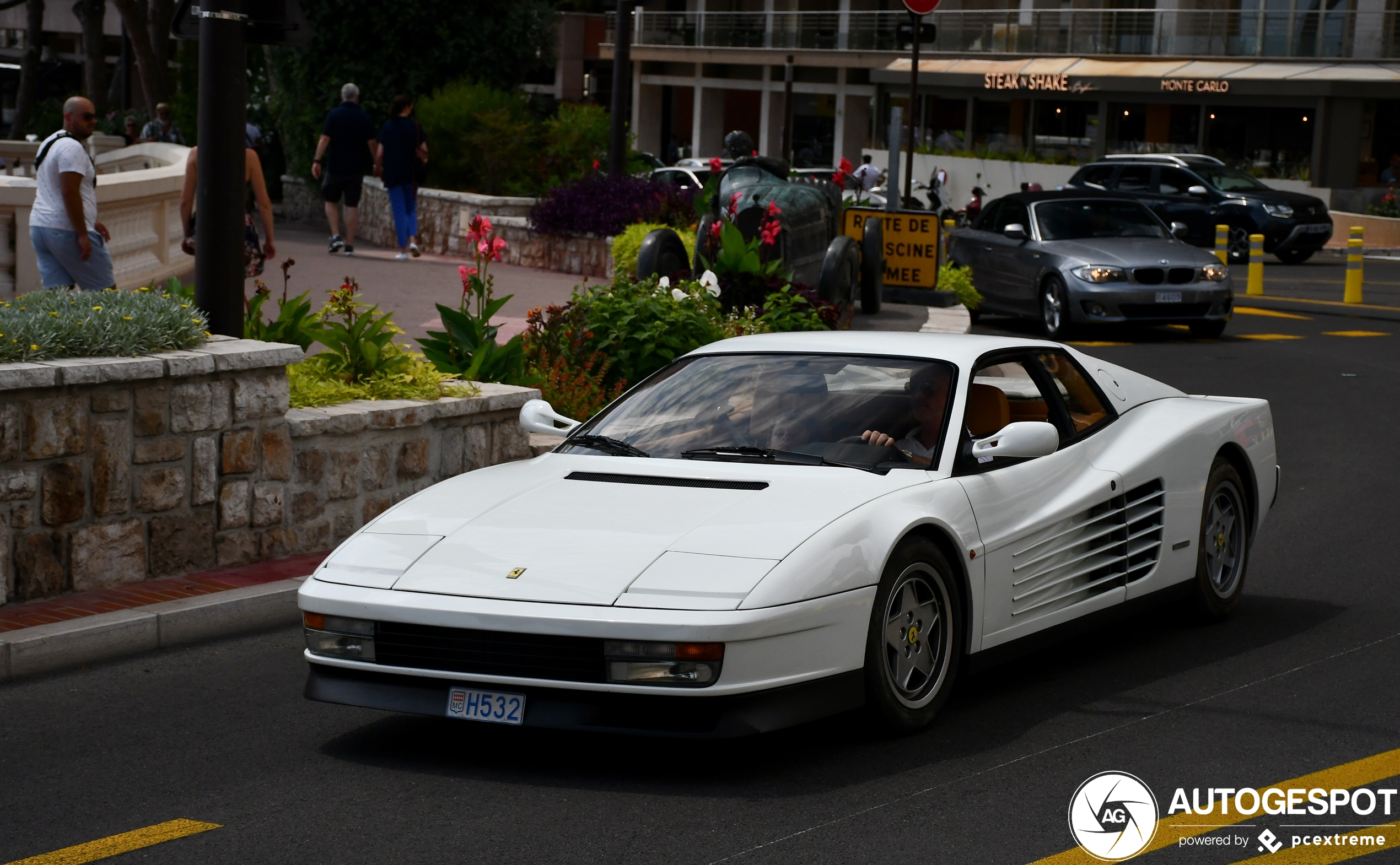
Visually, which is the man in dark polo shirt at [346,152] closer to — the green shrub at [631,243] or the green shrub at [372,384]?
the green shrub at [631,243]

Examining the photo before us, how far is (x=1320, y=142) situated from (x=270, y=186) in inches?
1047

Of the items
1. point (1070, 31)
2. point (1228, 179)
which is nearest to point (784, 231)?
point (1228, 179)

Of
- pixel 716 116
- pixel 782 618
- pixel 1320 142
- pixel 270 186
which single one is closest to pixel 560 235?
pixel 270 186

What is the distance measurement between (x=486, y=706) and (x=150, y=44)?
39369mm

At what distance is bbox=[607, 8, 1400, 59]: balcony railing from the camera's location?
45.1m

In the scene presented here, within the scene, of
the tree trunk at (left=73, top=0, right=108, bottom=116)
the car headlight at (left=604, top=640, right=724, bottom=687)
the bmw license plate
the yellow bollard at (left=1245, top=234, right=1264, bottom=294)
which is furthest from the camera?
the tree trunk at (left=73, top=0, right=108, bottom=116)

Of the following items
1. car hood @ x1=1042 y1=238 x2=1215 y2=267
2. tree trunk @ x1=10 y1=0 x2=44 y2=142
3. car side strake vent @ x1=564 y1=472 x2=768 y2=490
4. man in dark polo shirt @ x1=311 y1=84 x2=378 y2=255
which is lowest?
car side strake vent @ x1=564 y1=472 x2=768 y2=490

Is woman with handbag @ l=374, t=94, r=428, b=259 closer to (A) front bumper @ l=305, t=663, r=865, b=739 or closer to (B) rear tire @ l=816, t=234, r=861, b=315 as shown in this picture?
(B) rear tire @ l=816, t=234, r=861, b=315

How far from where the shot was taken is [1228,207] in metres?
33.1

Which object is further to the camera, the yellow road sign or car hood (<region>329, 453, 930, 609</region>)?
the yellow road sign

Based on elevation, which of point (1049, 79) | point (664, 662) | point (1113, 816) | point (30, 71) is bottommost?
point (1113, 816)

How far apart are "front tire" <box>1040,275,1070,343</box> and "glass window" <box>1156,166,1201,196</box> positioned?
15.6 metres

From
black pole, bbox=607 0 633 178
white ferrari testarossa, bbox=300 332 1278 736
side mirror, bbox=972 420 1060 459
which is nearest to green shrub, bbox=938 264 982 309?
black pole, bbox=607 0 633 178

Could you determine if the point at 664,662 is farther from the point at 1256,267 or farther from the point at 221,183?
the point at 1256,267
